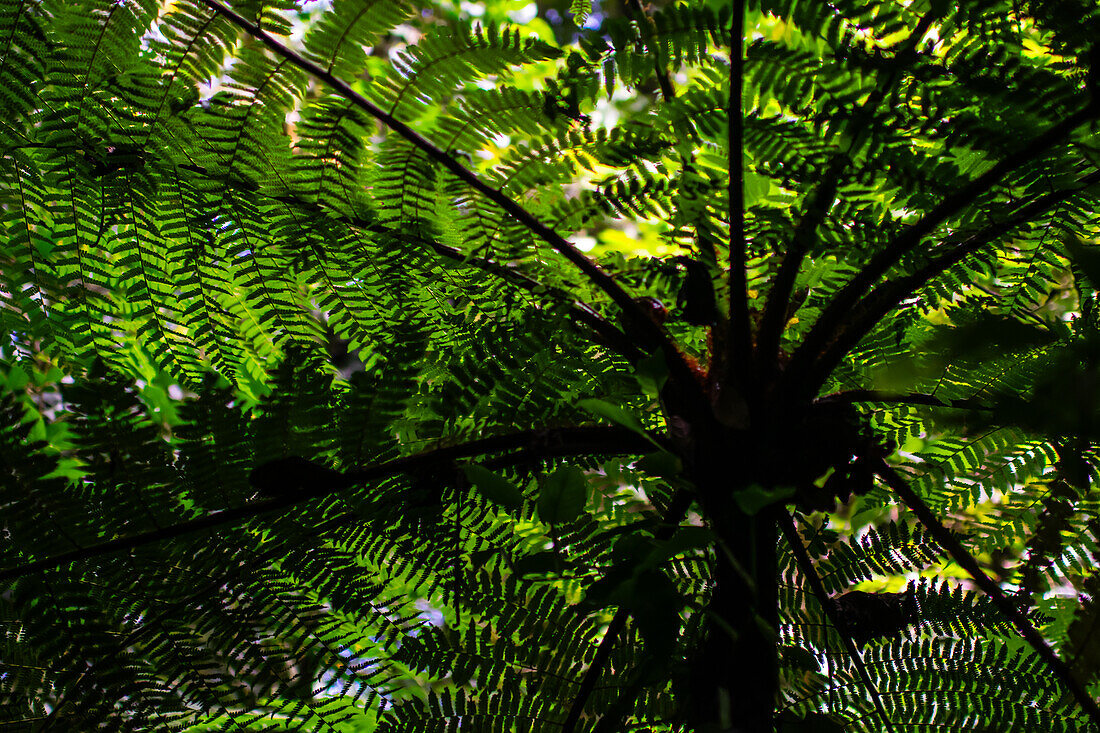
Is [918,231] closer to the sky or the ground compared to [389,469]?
closer to the sky

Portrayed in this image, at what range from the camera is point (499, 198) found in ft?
2.93

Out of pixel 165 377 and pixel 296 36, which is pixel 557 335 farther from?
pixel 165 377

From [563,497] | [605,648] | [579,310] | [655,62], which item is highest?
[655,62]

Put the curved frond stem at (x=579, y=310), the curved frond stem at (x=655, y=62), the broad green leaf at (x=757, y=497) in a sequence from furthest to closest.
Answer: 1. the curved frond stem at (x=579, y=310)
2. the curved frond stem at (x=655, y=62)
3. the broad green leaf at (x=757, y=497)

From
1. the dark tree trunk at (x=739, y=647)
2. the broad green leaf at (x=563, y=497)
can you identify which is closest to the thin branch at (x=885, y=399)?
the dark tree trunk at (x=739, y=647)

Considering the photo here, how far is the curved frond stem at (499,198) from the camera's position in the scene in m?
0.88

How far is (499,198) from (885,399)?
23.0 inches

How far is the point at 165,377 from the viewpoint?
2.57m

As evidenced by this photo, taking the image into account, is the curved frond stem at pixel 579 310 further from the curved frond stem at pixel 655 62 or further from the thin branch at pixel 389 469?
the curved frond stem at pixel 655 62

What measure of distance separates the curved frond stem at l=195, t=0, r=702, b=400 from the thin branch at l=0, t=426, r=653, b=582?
0.41 feet

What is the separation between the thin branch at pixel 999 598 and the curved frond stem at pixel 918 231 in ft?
0.53

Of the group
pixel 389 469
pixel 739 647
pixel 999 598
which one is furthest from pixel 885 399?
pixel 389 469

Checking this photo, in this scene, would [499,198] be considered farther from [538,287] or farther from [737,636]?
[737,636]

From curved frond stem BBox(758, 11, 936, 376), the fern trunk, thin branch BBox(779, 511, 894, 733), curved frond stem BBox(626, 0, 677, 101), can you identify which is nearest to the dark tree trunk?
the fern trunk
